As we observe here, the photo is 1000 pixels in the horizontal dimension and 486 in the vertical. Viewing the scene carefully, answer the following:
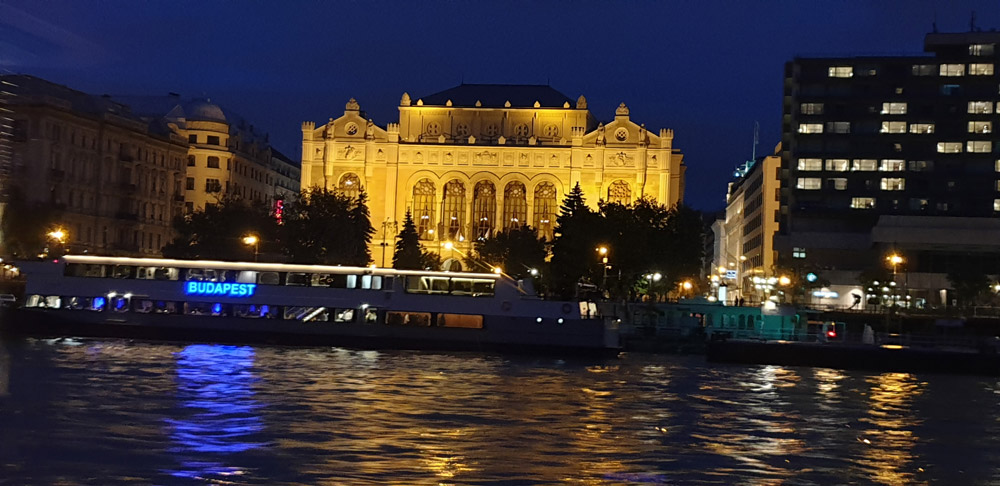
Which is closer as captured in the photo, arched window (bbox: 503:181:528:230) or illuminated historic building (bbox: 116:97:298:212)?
illuminated historic building (bbox: 116:97:298:212)

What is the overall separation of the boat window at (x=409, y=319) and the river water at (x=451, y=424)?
686 cm

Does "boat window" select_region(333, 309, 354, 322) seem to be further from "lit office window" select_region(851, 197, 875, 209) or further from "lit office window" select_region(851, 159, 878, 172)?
"lit office window" select_region(851, 159, 878, 172)

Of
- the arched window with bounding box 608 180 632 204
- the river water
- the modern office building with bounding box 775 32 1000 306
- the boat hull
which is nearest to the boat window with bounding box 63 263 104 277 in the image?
the boat hull

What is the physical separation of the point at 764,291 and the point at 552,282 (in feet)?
114

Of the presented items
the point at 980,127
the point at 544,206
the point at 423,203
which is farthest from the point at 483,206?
the point at 980,127

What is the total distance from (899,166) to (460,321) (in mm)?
75693

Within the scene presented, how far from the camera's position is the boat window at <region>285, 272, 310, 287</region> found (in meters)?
63.1

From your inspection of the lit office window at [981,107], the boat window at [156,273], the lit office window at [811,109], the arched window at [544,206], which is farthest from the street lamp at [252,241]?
the lit office window at [981,107]

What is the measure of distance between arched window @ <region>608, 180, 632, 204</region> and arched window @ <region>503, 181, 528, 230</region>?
10567mm

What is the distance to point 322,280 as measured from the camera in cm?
6338

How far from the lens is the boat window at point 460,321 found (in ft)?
200

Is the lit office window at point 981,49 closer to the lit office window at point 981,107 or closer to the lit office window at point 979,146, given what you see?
the lit office window at point 981,107

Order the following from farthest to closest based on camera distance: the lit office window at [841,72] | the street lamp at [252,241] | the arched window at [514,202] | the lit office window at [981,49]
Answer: the arched window at [514,202] → the lit office window at [841,72] → the lit office window at [981,49] → the street lamp at [252,241]

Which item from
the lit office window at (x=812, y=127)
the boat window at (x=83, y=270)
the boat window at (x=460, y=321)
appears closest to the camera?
the boat window at (x=460, y=321)
